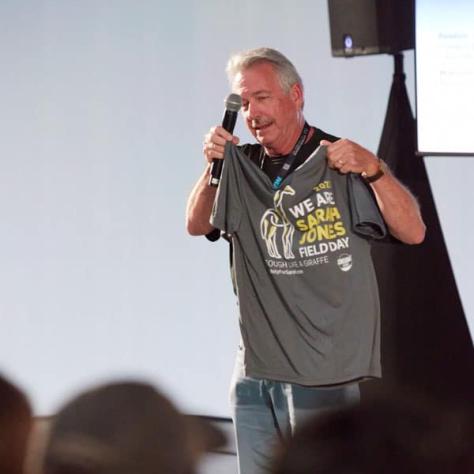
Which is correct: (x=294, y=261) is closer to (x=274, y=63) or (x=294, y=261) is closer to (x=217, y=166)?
(x=217, y=166)

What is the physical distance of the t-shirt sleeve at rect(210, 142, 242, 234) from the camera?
8.98 feet

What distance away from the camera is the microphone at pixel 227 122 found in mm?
2686

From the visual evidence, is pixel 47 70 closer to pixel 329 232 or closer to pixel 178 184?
pixel 178 184

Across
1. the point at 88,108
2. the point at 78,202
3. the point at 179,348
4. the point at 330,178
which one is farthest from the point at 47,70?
the point at 330,178

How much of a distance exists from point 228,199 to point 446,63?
4.67ft

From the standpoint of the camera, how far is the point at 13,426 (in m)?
2.27

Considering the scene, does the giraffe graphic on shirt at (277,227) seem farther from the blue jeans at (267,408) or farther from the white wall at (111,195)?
the white wall at (111,195)

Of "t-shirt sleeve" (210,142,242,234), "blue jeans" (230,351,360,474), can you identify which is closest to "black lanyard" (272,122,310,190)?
"t-shirt sleeve" (210,142,242,234)

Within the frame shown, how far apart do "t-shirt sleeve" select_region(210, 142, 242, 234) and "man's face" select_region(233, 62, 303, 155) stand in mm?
94

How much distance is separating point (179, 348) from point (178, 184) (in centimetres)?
69

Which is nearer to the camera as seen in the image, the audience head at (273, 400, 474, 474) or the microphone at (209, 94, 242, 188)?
the audience head at (273, 400, 474, 474)

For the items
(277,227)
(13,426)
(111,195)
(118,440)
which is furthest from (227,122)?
(111,195)

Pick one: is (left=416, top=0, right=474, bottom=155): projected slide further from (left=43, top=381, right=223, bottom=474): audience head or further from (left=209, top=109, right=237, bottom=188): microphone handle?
(left=43, top=381, right=223, bottom=474): audience head

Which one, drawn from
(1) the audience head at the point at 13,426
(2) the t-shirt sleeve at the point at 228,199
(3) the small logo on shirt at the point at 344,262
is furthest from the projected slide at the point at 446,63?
(1) the audience head at the point at 13,426
